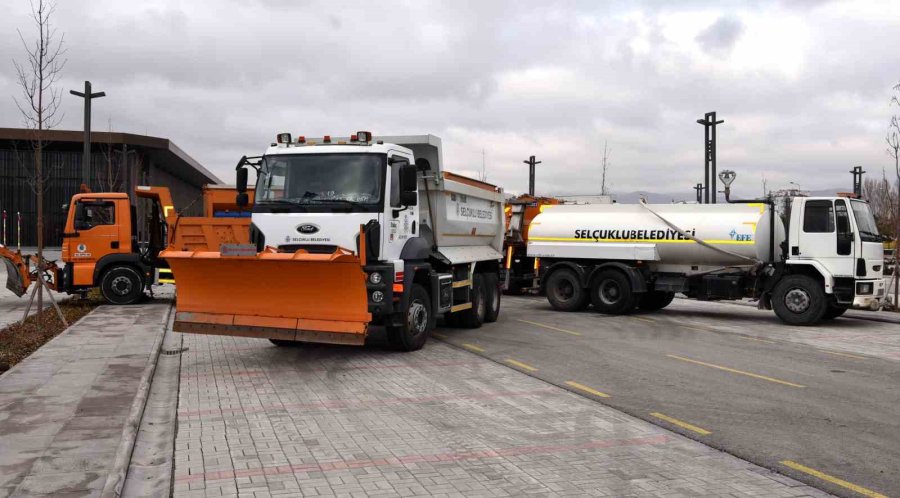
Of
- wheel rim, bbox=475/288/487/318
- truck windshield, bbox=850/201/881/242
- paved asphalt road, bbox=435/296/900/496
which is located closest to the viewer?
paved asphalt road, bbox=435/296/900/496

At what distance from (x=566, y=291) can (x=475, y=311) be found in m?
4.75

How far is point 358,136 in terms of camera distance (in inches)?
434

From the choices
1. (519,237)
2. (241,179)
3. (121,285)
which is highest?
(241,179)

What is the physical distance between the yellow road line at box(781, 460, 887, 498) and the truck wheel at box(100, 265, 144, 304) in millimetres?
15626

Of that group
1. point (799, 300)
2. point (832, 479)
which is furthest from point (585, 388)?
point (799, 300)

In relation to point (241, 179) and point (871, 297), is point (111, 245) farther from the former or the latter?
point (871, 297)

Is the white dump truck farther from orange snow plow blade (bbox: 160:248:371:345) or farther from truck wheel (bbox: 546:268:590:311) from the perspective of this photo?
truck wheel (bbox: 546:268:590:311)

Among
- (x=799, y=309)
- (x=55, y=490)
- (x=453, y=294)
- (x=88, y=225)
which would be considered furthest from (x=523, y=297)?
(x=55, y=490)

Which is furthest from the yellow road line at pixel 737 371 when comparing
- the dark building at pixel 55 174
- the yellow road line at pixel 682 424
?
the dark building at pixel 55 174

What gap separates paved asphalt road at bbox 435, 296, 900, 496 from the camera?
643 centimetres

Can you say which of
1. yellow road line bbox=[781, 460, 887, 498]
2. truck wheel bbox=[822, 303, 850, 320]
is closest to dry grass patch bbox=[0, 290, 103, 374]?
yellow road line bbox=[781, 460, 887, 498]

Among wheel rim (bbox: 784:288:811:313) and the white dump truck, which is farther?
wheel rim (bbox: 784:288:811:313)

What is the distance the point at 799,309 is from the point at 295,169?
10946 millimetres

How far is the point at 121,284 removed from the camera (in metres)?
18.1
